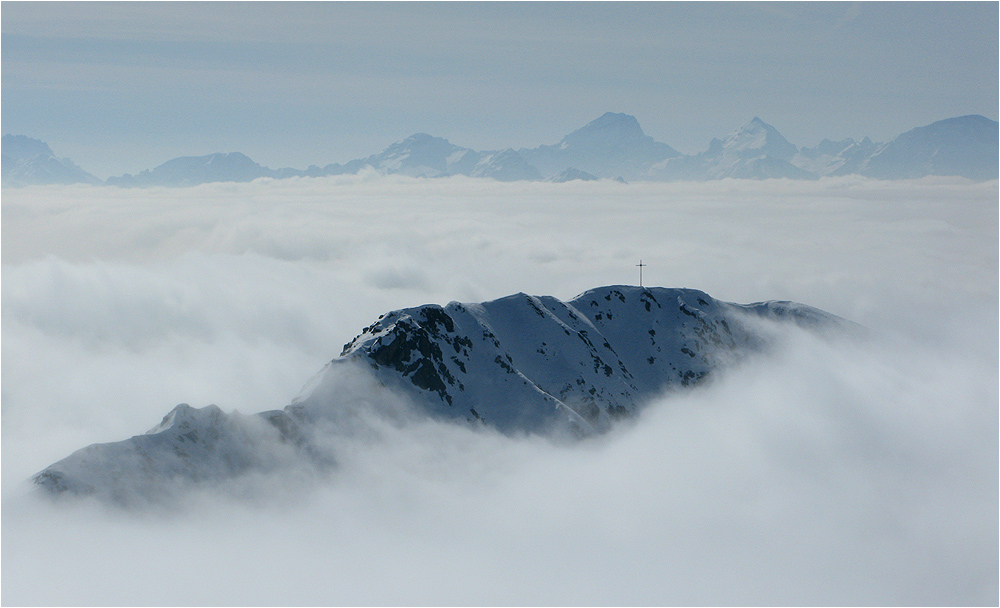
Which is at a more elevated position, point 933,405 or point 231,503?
point 933,405

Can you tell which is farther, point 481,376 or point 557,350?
point 557,350

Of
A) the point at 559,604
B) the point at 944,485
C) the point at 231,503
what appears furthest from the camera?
the point at 944,485

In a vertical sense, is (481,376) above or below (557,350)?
below

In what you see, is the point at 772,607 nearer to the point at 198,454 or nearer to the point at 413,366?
the point at 413,366

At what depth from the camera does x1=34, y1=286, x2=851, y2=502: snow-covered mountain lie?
91.8m

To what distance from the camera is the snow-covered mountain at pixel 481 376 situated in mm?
91750

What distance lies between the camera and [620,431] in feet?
437

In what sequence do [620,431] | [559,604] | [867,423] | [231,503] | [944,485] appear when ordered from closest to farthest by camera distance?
[231,503] < [559,604] < [620,431] < [944,485] < [867,423]

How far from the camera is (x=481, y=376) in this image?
415 ft

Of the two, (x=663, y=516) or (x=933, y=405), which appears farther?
(x=933, y=405)

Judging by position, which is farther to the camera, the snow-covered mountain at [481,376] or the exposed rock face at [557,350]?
the exposed rock face at [557,350]

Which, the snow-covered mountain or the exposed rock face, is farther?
the exposed rock face

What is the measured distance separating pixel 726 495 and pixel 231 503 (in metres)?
90.6

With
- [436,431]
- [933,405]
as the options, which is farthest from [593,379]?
[933,405]
